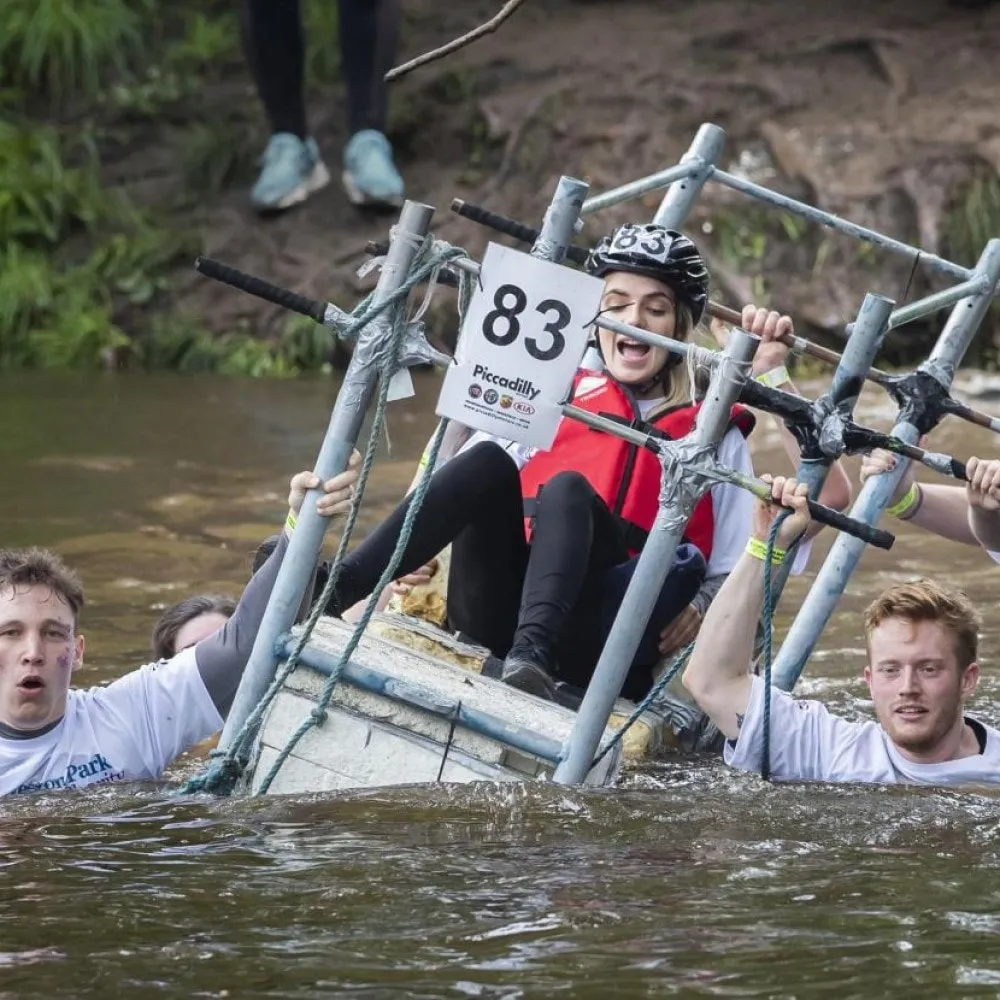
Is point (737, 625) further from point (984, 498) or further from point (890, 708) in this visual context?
point (984, 498)

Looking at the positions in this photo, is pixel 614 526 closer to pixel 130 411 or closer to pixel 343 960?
pixel 343 960

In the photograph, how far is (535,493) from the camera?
5176 mm

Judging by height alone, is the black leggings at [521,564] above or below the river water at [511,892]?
above

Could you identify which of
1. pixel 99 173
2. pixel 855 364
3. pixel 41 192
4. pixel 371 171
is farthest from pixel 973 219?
pixel 855 364

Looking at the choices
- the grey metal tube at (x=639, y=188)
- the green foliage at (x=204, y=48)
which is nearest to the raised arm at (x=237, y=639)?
the grey metal tube at (x=639, y=188)

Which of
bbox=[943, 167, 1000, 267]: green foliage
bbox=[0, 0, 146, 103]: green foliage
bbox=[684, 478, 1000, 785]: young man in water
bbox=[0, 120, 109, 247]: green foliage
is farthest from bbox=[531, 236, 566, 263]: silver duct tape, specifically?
bbox=[0, 0, 146, 103]: green foliage

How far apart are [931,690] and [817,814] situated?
37 centimetres

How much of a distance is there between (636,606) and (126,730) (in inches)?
48.9

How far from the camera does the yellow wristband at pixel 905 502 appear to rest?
5.07 m

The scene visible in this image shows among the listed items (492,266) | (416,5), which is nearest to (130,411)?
(416,5)

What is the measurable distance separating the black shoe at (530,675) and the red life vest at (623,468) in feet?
1.64

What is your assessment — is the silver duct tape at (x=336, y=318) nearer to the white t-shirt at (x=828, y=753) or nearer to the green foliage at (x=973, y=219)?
the white t-shirt at (x=828, y=753)

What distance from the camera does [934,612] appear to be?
449 centimetres

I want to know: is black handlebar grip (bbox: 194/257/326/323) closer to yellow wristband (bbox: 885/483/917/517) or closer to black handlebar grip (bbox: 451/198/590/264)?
black handlebar grip (bbox: 451/198/590/264)
